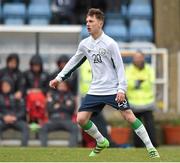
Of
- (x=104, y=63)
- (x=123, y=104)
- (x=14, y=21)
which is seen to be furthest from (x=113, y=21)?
(x=123, y=104)

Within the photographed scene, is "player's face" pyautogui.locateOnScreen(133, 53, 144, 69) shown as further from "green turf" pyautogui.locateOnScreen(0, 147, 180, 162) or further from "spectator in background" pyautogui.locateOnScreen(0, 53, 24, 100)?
"green turf" pyautogui.locateOnScreen(0, 147, 180, 162)

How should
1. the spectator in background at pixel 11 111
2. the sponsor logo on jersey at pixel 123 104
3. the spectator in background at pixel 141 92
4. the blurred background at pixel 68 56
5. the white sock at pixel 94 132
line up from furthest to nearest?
the blurred background at pixel 68 56, the spectator in background at pixel 11 111, the spectator in background at pixel 141 92, the white sock at pixel 94 132, the sponsor logo on jersey at pixel 123 104

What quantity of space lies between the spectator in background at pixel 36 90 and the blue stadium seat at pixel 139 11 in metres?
5.36

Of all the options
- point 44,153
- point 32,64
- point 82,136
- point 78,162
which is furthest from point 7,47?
point 78,162

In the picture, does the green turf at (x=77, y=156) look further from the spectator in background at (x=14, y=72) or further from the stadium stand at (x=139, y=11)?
the stadium stand at (x=139, y=11)

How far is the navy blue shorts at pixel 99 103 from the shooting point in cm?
1095

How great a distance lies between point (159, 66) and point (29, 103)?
4.19 m

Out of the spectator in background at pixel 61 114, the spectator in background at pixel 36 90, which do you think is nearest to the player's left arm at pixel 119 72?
the spectator in background at pixel 61 114

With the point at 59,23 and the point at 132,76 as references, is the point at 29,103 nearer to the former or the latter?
the point at 132,76

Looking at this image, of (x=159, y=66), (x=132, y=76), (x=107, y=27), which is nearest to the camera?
(x=132, y=76)

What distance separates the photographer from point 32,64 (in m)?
16.3

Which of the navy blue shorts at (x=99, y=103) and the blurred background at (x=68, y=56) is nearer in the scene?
the navy blue shorts at (x=99, y=103)

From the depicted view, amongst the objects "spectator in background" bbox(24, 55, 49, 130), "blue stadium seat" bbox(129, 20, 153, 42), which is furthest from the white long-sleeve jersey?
"blue stadium seat" bbox(129, 20, 153, 42)

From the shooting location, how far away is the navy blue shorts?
1095 centimetres
